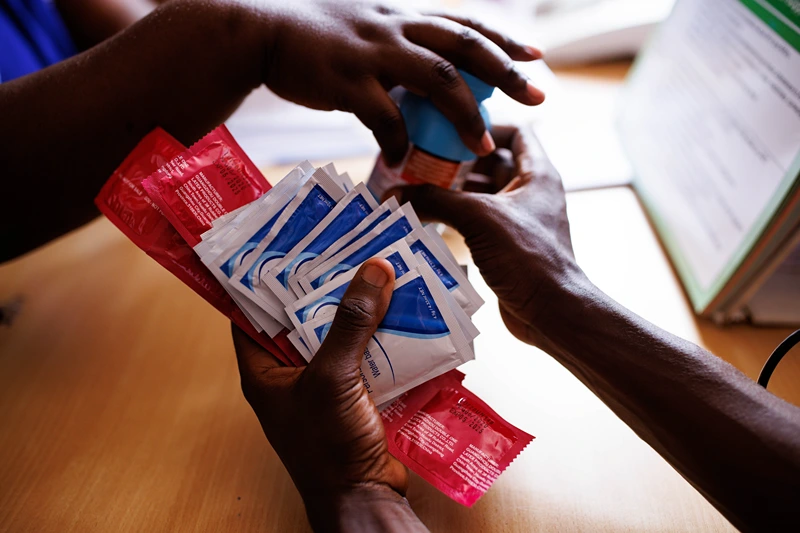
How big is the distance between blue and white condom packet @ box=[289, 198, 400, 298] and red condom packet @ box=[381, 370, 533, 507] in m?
0.15

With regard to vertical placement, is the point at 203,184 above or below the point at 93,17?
below

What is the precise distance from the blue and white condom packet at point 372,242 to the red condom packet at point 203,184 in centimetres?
12

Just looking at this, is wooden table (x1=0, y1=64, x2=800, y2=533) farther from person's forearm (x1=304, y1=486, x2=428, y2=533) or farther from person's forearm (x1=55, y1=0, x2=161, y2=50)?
person's forearm (x1=55, y1=0, x2=161, y2=50)

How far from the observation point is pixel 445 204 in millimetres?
543

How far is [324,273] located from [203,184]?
152 millimetres

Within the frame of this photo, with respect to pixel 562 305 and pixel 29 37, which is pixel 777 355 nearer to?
pixel 562 305

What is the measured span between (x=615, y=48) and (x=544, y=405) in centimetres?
90

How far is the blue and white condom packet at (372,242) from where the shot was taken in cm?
50

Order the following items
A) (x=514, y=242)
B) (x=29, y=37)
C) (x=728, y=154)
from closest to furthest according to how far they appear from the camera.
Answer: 1. (x=514, y=242)
2. (x=728, y=154)
3. (x=29, y=37)

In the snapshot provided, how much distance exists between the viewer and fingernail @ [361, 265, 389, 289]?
0.45 m

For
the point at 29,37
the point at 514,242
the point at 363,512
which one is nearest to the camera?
the point at 363,512

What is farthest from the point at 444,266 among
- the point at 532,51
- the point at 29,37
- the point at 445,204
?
the point at 29,37

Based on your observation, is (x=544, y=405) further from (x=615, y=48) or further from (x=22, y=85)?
(x=615, y=48)

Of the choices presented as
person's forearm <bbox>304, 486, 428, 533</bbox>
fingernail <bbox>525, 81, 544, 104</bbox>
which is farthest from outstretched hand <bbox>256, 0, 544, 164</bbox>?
person's forearm <bbox>304, 486, 428, 533</bbox>
